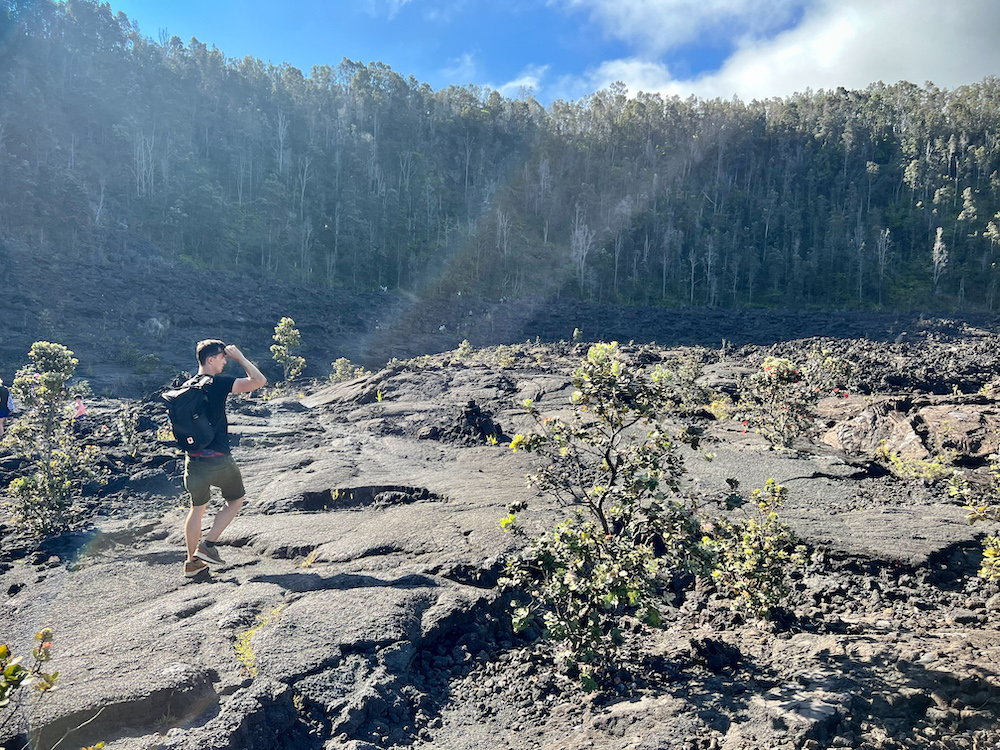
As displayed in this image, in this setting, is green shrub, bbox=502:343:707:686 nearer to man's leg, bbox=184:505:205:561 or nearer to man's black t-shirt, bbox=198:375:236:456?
man's black t-shirt, bbox=198:375:236:456

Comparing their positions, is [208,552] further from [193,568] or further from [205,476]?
[205,476]

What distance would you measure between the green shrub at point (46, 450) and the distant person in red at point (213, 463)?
8.41ft

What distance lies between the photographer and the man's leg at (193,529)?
459 cm

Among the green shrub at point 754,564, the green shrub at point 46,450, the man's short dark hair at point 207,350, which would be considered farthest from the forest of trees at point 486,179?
the green shrub at point 754,564

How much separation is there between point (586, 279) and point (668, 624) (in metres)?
54.4

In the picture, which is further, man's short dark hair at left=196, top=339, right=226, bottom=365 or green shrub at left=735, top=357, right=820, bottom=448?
green shrub at left=735, top=357, right=820, bottom=448

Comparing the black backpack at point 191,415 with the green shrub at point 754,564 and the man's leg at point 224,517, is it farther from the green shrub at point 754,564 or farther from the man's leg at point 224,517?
the green shrub at point 754,564

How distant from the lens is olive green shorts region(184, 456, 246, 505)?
180 inches

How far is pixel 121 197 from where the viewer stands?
1802 inches

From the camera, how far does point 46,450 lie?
699 centimetres

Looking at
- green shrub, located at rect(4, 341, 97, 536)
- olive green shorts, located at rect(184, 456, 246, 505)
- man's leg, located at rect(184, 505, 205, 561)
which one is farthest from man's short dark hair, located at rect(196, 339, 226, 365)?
green shrub, located at rect(4, 341, 97, 536)

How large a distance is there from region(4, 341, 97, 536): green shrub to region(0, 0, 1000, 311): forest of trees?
3619cm

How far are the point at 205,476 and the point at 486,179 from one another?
2707 inches

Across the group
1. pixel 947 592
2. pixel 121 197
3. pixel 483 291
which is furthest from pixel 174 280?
pixel 947 592
